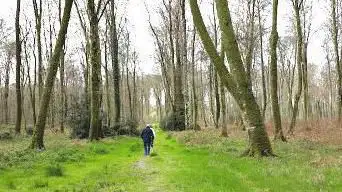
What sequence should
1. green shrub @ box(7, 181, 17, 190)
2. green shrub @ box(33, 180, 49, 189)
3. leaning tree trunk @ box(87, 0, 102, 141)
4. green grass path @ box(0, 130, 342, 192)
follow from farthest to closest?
leaning tree trunk @ box(87, 0, 102, 141) < green shrub @ box(33, 180, 49, 189) < green shrub @ box(7, 181, 17, 190) < green grass path @ box(0, 130, 342, 192)

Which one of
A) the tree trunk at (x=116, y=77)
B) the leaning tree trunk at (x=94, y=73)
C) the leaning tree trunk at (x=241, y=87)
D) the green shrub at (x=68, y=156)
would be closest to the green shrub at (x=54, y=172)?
the green shrub at (x=68, y=156)

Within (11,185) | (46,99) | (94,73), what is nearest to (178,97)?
(94,73)

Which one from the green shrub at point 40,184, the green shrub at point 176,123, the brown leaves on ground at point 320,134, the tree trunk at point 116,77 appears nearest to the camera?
the green shrub at point 40,184

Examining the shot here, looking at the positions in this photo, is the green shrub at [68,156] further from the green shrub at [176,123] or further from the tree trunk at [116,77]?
the green shrub at [176,123]

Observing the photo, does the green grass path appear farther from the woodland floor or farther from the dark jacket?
the dark jacket

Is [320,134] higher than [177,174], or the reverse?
[320,134]

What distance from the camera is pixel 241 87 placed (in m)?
19.8

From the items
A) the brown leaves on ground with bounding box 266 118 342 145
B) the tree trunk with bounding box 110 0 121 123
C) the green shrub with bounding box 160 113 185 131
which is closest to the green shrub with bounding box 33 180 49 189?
the brown leaves on ground with bounding box 266 118 342 145

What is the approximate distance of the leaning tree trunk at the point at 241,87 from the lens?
19359mm

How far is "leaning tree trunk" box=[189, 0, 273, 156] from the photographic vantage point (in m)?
19.4

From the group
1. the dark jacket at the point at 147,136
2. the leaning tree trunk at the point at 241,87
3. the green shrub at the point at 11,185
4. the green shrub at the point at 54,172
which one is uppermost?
the leaning tree trunk at the point at 241,87

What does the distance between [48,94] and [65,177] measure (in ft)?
36.8

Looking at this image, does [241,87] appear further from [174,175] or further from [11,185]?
[11,185]

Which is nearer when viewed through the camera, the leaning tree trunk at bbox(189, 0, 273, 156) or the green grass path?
the green grass path
